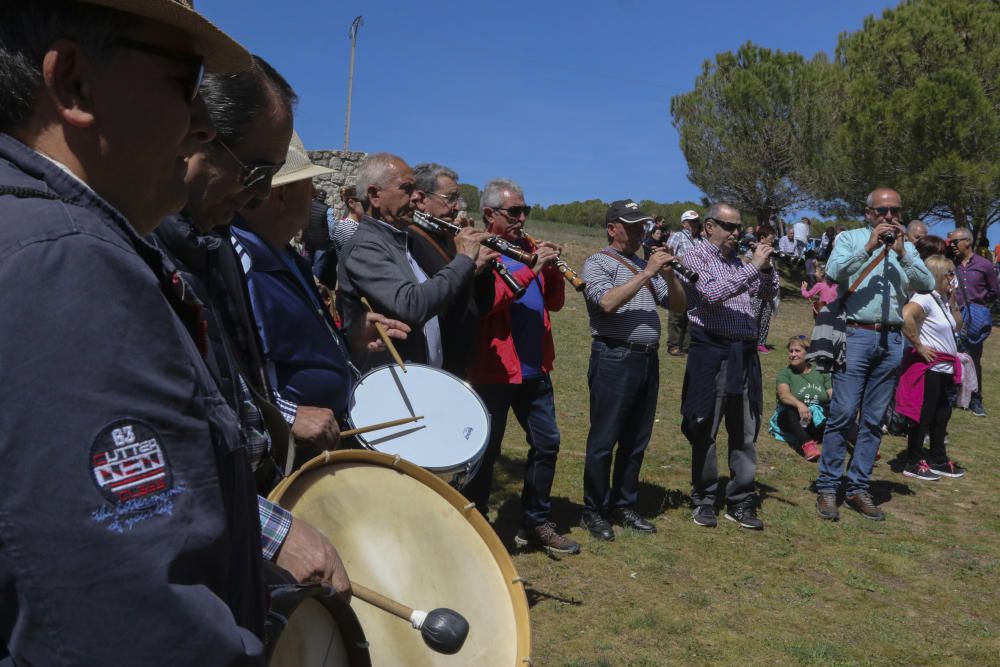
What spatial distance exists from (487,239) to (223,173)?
8.18ft

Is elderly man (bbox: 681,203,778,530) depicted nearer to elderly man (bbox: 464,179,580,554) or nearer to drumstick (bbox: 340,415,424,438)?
elderly man (bbox: 464,179,580,554)

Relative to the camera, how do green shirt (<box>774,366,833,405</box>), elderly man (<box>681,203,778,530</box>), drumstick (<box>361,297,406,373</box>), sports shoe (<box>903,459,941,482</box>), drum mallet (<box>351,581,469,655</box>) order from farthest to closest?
1. green shirt (<box>774,366,833,405</box>)
2. sports shoe (<box>903,459,941,482</box>)
3. elderly man (<box>681,203,778,530</box>)
4. drumstick (<box>361,297,406,373</box>)
5. drum mallet (<box>351,581,469,655</box>)

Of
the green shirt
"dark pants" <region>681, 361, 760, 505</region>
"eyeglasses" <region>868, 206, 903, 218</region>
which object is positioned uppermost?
"eyeglasses" <region>868, 206, 903, 218</region>

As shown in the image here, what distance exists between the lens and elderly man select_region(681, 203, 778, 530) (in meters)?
5.76

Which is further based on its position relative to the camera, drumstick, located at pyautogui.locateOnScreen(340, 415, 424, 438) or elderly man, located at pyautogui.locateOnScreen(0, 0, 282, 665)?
drumstick, located at pyautogui.locateOnScreen(340, 415, 424, 438)

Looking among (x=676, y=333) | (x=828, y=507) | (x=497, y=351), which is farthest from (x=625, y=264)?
(x=676, y=333)

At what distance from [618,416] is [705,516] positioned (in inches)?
44.3

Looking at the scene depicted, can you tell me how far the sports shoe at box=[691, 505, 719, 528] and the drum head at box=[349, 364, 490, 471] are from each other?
10.3 feet

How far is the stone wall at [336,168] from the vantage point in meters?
21.8

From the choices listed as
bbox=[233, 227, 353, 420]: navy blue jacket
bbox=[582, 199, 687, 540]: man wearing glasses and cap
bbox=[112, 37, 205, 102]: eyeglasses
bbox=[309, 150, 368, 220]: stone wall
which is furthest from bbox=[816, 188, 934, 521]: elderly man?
bbox=[309, 150, 368, 220]: stone wall

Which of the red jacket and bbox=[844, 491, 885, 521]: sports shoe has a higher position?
the red jacket

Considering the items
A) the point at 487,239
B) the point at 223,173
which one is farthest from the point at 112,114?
the point at 487,239

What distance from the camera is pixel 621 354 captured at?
5469mm

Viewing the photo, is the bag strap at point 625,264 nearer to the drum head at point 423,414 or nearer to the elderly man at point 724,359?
the elderly man at point 724,359
